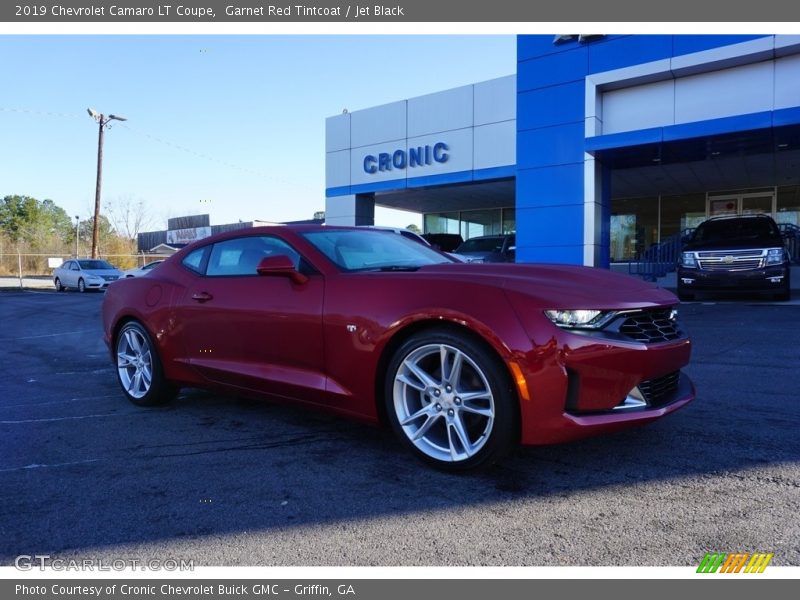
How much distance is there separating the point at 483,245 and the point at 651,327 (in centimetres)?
1278

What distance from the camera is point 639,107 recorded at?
1336cm

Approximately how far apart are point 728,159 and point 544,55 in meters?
6.28

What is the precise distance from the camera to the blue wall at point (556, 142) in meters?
13.6

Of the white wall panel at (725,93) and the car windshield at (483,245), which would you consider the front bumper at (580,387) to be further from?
the car windshield at (483,245)

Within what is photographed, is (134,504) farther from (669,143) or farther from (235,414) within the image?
(669,143)

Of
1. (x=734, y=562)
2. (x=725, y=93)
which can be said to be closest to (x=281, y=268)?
(x=734, y=562)

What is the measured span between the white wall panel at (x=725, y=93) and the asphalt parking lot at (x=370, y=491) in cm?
1003

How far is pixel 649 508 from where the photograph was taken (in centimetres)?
259

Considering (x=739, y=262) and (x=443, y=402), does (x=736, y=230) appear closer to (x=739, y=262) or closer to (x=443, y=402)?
(x=739, y=262)

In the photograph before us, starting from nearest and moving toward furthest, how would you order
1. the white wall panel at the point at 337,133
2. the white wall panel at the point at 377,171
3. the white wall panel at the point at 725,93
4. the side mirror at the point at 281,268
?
1. the side mirror at the point at 281,268
2. the white wall panel at the point at 725,93
3. the white wall panel at the point at 377,171
4. the white wall panel at the point at 337,133

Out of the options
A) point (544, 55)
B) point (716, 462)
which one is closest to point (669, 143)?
point (544, 55)

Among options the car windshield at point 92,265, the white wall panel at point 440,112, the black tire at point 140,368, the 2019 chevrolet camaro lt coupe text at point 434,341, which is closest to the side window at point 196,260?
the 2019 chevrolet camaro lt coupe text at point 434,341

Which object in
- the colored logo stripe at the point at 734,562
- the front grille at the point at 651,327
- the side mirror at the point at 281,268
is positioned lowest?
the colored logo stripe at the point at 734,562
